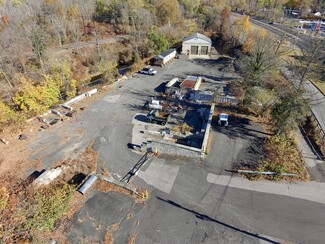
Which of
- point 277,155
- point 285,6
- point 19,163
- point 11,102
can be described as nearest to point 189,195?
point 277,155

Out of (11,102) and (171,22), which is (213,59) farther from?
(11,102)

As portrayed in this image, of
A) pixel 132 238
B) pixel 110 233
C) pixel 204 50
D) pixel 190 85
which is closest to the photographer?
pixel 132 238

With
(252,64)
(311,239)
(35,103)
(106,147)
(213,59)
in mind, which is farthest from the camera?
(213,59)

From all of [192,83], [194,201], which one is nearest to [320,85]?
[192,83]

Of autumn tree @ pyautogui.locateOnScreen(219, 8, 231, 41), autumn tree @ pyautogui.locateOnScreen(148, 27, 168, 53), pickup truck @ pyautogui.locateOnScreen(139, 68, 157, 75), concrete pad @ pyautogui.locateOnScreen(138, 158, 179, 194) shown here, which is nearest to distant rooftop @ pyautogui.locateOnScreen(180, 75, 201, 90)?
pickup truck @ pyautogui.locateOnScreen(139, 68, 157, 75)

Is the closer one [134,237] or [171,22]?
[134,237]

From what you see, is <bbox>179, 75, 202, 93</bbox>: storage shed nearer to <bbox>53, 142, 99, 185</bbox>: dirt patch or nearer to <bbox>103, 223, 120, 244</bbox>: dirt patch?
<bbox>53, 142, 99, 185</bbox>: dirt patch

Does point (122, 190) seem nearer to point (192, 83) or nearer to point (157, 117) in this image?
point (157, 117)
